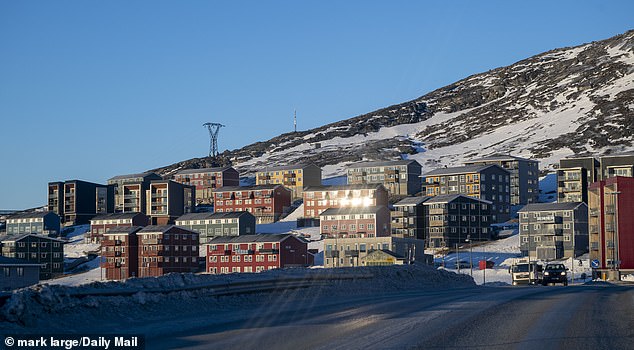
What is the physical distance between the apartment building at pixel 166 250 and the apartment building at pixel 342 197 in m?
37.2

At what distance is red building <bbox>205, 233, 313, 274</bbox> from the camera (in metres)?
143

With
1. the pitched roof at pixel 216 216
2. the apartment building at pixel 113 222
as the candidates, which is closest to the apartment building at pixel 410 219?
the pitched roof at pixel 216 216

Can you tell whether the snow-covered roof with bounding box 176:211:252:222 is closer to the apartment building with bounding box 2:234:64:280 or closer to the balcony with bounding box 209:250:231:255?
the balcony with bounding box 209:250:231:255

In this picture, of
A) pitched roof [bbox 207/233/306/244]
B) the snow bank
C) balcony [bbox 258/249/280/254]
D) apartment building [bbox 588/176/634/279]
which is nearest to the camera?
the snow bank

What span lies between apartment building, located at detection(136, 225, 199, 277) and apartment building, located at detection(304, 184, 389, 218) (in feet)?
122

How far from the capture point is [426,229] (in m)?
166

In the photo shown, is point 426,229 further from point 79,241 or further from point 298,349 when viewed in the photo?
point 298,349

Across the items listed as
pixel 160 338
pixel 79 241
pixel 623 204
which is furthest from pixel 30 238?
pixel 160 338

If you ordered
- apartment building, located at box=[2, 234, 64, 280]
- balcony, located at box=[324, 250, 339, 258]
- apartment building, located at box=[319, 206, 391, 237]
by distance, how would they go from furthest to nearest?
apartment building, located at box=[319, 206, 391, 237]
apartment building, located at box=[2, 234, 64, 280]
balcony, located at box=[324, 250, 339, 258]

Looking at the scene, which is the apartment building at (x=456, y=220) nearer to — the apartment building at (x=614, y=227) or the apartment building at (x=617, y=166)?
the apartment building at (x=617, y=166)

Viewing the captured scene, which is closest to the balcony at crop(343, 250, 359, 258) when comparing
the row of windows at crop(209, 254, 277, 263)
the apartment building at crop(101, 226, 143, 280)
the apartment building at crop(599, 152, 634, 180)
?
the row of windows at crop(209, 254, 277, 263)

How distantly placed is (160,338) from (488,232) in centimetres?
14682

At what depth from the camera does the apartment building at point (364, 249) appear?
454ft

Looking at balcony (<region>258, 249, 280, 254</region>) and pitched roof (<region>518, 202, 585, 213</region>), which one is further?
pitched roof (<region>518, 202, 585, 213</region>)
